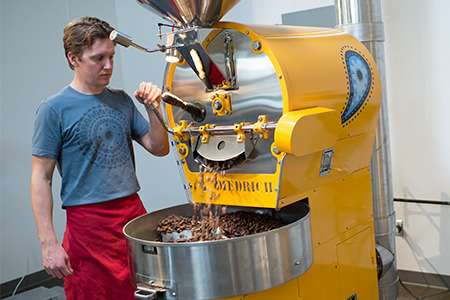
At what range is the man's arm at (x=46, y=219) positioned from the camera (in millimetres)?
1697

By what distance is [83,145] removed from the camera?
1.83 m

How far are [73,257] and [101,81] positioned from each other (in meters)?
0.64

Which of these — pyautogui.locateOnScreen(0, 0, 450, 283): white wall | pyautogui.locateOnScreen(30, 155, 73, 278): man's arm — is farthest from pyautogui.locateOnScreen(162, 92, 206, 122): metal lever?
pyautogui.locateOnScreen(0, 0, 450, 283): white wall

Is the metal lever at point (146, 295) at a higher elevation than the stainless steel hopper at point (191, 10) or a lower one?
lower

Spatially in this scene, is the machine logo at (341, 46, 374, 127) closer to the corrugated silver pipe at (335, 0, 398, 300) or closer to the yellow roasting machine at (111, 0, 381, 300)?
the yellow roasting machine at (111, 0, 381, 300)

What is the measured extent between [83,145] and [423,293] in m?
2.04

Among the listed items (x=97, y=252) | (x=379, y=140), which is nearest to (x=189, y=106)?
(x=97, y=252)

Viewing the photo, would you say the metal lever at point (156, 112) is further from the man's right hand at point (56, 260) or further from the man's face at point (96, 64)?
the man's right hand at point (56, 260)

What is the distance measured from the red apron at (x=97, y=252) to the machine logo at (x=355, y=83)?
34.9 inches

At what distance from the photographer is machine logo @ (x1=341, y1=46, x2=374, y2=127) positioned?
1715 millimetres

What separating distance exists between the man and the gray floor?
1.68 meters


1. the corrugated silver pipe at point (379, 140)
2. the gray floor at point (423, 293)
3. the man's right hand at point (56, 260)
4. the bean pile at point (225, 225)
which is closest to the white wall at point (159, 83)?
the gray floor at point (423, 293)

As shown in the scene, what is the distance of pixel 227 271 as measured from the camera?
134cm

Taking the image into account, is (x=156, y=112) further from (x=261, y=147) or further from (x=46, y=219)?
(x=46, y=219)
